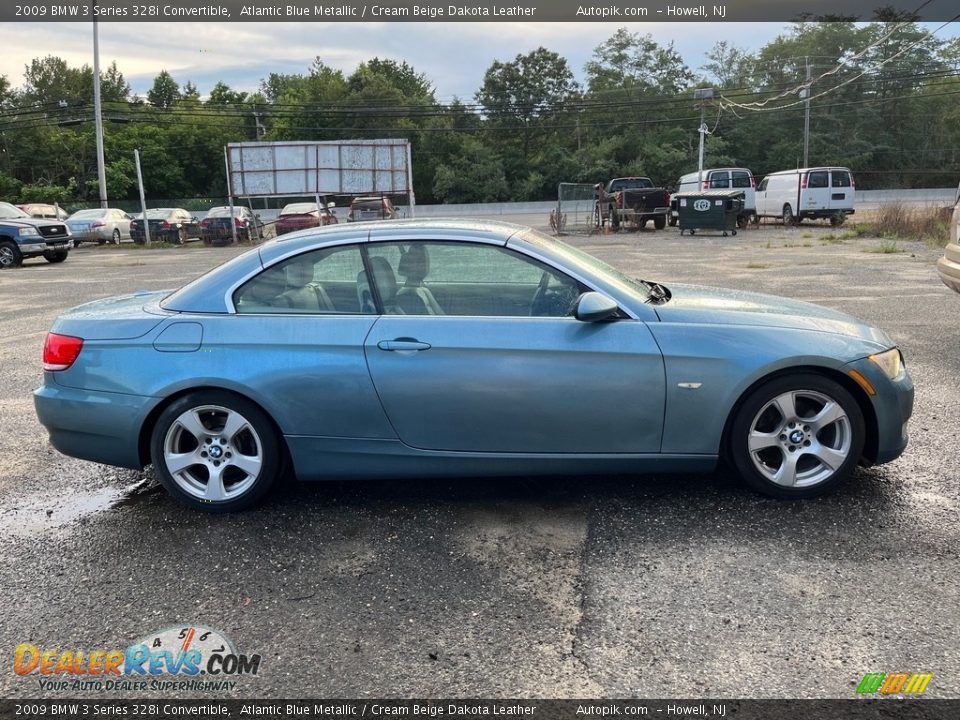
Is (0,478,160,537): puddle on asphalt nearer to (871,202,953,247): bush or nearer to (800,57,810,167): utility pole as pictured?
(871,202,953,247): bush

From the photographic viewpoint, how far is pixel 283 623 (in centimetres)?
284

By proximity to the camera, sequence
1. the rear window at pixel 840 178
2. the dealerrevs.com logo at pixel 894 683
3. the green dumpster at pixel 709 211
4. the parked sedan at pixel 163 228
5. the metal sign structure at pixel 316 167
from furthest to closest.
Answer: the parked sedan at pixel 163 228 < the rear window at pixel 840 178 < the metal sign structure at pixel 316 167 < the green dumpster at pixel 709 211 < the dealerrevs.com logo at pixel 894 683

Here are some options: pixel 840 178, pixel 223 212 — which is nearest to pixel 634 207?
pixel 840 178

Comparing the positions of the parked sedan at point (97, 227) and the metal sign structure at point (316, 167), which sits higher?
the metal sign structure at point (316, 167)

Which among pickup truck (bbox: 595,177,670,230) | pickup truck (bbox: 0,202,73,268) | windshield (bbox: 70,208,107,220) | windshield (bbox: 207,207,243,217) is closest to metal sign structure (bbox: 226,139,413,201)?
windshield (bbox: 207,207,243,217)

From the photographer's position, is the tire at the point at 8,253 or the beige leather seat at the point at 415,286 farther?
the tire at the point at 8,253

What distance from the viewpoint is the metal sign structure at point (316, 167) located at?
82.8 feet

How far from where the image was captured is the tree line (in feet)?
198

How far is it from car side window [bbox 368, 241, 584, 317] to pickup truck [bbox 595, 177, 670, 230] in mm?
24762

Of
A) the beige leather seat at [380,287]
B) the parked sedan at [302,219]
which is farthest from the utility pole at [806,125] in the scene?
the beige leather seat at [380,287]

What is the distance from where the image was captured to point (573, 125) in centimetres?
Result: 6800

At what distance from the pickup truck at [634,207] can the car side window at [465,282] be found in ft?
81.2

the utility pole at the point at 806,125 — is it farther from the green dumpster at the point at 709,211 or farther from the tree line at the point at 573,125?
the green dumpster at the point at 709,211

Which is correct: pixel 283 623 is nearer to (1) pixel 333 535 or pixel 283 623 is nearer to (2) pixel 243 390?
(1) pixel 333 535
